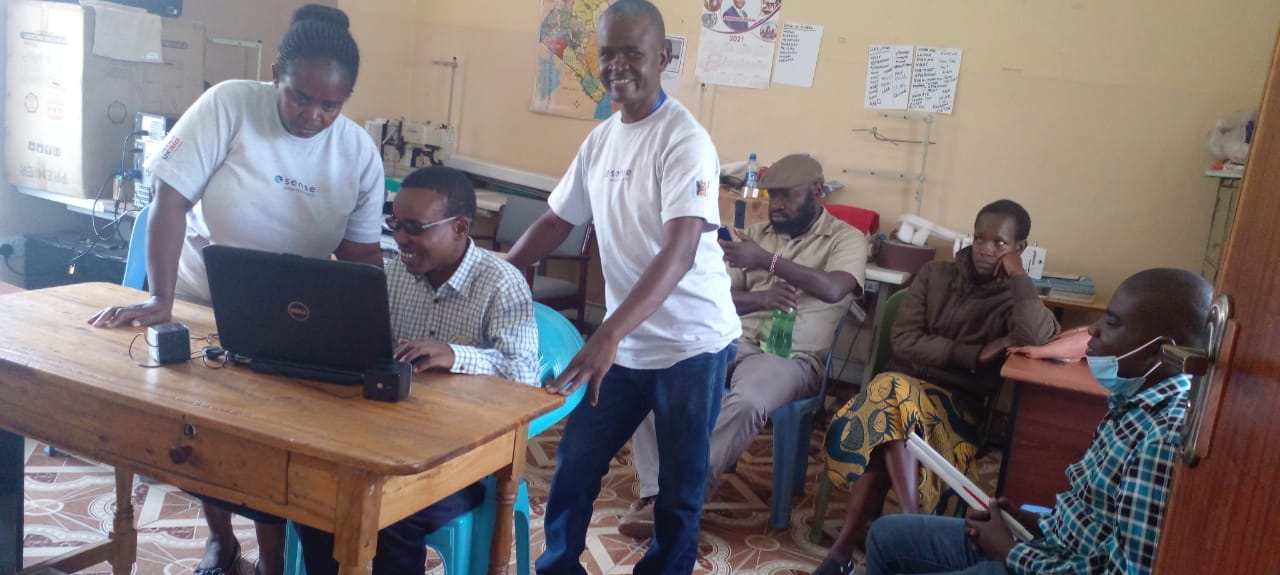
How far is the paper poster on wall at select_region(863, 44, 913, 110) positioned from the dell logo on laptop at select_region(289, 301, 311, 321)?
3.54 m

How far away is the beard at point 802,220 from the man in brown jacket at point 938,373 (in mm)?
458

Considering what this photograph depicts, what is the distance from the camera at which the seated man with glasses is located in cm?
177

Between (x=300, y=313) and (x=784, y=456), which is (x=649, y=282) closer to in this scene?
(x=300, y=313)

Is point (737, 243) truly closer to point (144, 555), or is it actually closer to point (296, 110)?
point (296, 110)

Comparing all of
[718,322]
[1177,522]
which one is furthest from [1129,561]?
[718,322]

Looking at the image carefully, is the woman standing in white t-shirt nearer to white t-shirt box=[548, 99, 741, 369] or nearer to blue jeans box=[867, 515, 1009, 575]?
white t-shirt box=[548, 99, 741, 369]

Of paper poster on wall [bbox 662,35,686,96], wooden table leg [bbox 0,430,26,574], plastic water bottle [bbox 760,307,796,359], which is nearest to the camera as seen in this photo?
wooden table leg [bbox 0,430,26,574]

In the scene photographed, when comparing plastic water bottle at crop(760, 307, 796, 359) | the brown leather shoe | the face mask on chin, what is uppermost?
the face mask on chin

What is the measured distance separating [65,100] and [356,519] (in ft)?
10.8

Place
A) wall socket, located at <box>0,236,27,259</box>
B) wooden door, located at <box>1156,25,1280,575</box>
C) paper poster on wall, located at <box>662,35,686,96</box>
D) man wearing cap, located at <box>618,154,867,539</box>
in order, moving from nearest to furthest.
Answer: wooden door, located at <box>1156,25,1280,575</box>, man wearing cap, located at <box>618,154,867,539</box>, wall socket, located at <box>0,236,27,259</box>, paper poster on wall, located at <box>662,35,686,96</box>

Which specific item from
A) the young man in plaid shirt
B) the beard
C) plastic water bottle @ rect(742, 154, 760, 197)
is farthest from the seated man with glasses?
plastic water bottle @ rect(742, 154, 760, 197)

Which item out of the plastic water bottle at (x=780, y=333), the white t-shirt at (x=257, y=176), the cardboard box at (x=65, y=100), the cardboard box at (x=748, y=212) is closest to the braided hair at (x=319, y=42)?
the white t-shirt at (x=257, y=176)

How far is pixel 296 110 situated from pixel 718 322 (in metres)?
1.00

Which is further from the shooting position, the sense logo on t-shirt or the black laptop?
the sense logo on t-shirt
